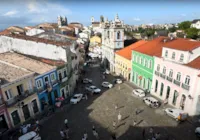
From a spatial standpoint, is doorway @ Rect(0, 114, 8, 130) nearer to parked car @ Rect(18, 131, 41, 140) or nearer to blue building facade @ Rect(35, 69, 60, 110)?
parked car @ Rect(18, 131, 41, 140)

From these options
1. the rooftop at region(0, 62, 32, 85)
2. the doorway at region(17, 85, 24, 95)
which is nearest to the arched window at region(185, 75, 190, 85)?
the rooftop at region(0, 62, 32, 85)

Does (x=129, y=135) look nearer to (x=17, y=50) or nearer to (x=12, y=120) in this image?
(x=12, y=120)

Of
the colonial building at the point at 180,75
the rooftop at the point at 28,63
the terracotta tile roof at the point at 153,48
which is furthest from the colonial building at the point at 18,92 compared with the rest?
the terracotta tile roof at the point at 153,48

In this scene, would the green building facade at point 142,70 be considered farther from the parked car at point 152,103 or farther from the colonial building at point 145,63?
the parked car at point 152,103

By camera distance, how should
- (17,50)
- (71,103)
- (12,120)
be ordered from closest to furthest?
(12,120), (71,103), (17,50)

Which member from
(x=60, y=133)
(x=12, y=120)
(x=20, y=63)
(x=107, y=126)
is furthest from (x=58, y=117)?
(x=20, y=63)

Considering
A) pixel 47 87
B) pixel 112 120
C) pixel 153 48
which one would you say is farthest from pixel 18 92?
pixel 153 48
